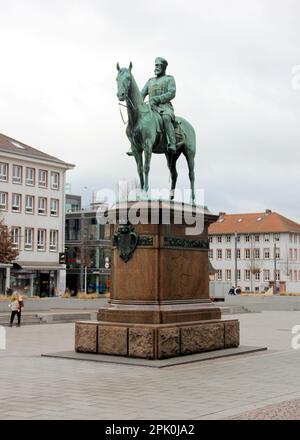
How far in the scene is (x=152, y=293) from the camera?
14.0 metres

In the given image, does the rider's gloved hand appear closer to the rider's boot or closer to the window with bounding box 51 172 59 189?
the rider's boot

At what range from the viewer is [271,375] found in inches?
472

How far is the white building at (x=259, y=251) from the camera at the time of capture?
106438mm

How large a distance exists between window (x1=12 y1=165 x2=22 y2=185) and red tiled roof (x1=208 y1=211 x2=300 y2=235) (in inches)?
1876

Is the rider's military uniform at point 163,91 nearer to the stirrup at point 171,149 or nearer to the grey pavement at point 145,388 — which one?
the stirrup at point 171,149

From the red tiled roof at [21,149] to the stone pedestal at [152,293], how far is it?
53.8 m

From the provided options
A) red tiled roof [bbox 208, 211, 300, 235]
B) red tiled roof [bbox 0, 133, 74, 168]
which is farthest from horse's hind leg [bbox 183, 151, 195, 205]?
red tiled roof [bbox 208, 211, 300, 235]

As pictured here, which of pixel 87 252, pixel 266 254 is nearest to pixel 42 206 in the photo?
pixel 87 252

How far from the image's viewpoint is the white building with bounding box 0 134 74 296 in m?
67.0

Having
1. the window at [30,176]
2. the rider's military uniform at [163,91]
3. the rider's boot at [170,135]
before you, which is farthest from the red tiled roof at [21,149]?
the rider's boot at [170,135]

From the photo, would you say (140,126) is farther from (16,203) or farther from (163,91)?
(16,203)

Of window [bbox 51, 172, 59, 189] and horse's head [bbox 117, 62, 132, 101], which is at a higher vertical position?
window [bbox 51, 172, 59, 189]
